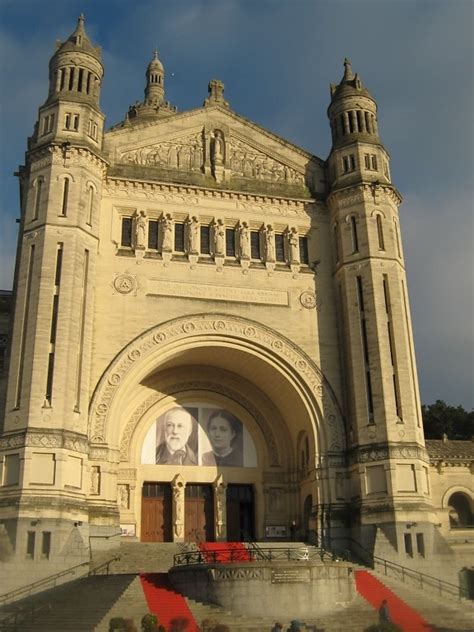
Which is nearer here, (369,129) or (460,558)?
(460,558)

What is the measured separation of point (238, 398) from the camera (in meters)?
33.1

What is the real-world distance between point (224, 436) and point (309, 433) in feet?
14.2

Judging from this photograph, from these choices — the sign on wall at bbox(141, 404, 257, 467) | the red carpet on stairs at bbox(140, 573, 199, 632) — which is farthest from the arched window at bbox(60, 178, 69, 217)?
the red carpet on stairs at bbox(140, 573, 199, 632)

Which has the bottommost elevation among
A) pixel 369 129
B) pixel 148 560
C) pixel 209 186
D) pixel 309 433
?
pixel 148 560

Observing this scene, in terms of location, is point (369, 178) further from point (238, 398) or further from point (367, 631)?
point (367, 631)

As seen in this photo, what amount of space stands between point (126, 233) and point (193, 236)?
2974 millimetres

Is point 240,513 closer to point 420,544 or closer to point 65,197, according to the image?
point 420,544

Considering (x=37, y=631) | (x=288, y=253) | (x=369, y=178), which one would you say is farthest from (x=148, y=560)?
(x=369, y=178)

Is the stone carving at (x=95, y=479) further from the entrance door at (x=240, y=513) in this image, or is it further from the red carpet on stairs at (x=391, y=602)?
the red carpet on stairs at (x=391, y=602)

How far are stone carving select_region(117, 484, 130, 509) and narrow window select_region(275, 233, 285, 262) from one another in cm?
1229

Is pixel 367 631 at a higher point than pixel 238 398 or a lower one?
lower

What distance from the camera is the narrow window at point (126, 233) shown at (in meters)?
30.7

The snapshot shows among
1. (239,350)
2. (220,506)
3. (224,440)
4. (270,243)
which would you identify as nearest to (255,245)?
(270,243)

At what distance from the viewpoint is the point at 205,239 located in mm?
31891
